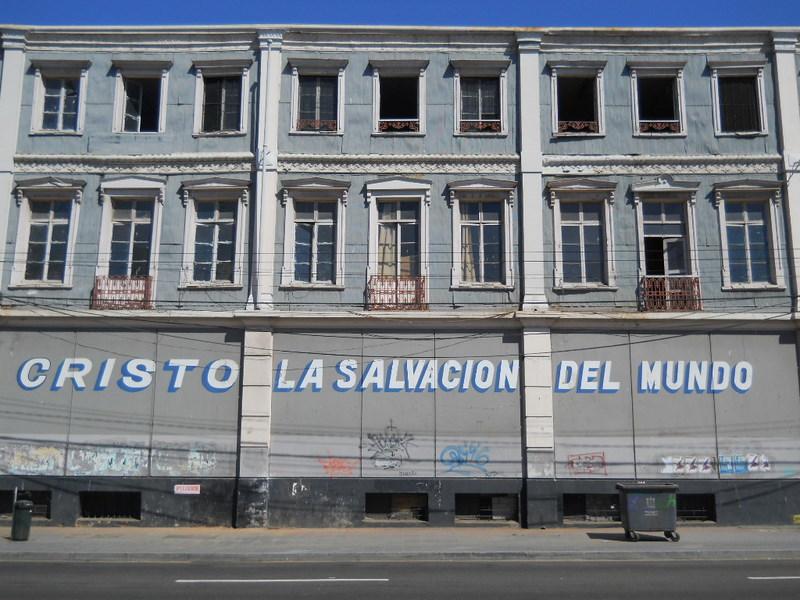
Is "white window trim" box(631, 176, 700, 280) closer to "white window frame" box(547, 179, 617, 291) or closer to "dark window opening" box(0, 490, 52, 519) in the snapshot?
"white window frame" box(547, 179, 617, 291)

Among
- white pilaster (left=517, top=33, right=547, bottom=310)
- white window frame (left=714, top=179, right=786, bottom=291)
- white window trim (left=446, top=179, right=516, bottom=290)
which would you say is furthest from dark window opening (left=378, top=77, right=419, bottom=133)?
white window frame (left=714, top=179, right=786, bottom=291)

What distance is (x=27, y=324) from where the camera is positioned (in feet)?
61.7

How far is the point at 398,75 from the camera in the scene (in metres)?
19.9

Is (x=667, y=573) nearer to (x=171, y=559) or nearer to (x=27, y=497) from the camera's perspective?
(x=171, y=559)

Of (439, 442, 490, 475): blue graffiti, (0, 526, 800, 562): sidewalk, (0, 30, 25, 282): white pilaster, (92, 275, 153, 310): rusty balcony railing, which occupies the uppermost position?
(0, 30, 25, 282): white pilaster

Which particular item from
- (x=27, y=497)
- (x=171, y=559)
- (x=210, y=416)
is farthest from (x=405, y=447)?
(x=27, y=497)

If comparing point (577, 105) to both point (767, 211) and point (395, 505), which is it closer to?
point (767, 211)

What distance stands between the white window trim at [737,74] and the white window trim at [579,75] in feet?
9.09

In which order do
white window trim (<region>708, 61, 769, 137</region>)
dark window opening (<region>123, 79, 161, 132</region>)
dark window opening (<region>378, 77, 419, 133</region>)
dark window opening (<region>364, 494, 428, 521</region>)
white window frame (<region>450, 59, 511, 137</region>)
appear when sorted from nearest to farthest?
dark window opening (<region>364, 494, 428, 521</region>)
white window trim (<region>708, 61, 769, 137</region>)
white window frame (<region>450, 59, 511, 137</region>)
dark window opening (<region>123, 79, 161, 132</region>)
dark window opening (<region>378, 77, 419, 133</region>)

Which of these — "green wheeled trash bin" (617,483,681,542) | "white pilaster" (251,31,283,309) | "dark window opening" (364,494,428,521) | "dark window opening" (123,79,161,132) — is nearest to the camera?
"green wheeled trash bin" (617,483,681,542)

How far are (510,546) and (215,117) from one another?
1264 centimetres

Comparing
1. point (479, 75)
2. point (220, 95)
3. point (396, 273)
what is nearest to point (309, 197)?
point (396, 273)

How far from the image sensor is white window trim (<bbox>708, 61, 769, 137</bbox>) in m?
19.4

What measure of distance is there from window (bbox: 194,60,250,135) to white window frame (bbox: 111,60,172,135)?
810mm
